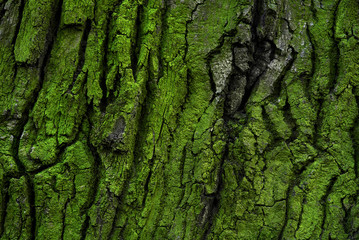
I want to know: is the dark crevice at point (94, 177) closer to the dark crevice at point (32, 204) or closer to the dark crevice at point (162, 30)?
the dark crevice at point (32, 204)

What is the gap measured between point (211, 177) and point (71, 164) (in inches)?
30.8

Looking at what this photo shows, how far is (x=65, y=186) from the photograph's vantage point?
162cm

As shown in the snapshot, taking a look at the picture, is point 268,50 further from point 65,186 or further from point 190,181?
point 65,186

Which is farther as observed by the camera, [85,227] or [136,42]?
[136,42]

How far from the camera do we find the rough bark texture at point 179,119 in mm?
1629

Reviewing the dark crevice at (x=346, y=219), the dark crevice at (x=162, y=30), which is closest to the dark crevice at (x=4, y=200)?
the dark crevice at (x=162, y=30)

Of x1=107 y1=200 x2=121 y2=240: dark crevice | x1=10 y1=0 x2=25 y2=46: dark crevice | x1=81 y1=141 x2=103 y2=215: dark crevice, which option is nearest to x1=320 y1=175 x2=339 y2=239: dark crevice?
x1=107 y1=200 x2=121 y2=240: dark crevice

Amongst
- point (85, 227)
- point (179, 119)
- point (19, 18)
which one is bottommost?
point (85, 227)

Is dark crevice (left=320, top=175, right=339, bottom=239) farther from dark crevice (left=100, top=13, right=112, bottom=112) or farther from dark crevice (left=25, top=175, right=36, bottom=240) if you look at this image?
dark crevice (left=25, top=175, right=36, bottom=240)

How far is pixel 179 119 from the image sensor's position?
1748mm

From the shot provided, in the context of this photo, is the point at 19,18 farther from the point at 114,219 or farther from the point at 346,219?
the point at 346,219

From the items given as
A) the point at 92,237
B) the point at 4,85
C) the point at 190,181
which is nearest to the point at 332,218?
the point at 190,181

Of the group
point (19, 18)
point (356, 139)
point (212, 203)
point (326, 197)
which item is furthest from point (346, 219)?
point (19, 18)

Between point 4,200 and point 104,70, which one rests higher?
point 104,70
